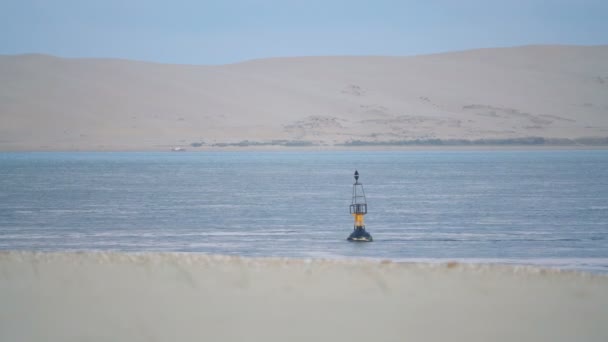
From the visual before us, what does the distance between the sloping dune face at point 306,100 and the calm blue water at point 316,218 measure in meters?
71.5

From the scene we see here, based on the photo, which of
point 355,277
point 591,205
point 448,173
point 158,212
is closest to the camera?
point 355,277

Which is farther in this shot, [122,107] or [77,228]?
[122,107]

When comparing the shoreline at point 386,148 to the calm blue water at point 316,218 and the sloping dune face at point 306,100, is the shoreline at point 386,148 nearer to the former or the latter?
the sloping dune face at point 306,100

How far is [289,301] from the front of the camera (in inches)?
371

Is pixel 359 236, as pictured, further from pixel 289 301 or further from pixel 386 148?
pixel 386 148

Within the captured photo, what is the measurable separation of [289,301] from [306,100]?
449 ft

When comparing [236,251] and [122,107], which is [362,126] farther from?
[236,251]

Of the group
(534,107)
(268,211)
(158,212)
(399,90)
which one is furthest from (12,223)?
(399,90)

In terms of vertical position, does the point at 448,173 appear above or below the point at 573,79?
below

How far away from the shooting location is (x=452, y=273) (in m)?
10.5

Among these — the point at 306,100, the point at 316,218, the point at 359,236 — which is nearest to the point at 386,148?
the point at 306,100

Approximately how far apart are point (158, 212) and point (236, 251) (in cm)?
1182

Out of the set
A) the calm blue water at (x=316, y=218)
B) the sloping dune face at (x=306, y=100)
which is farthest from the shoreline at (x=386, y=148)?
the calm blue water at (x=316, y=218)

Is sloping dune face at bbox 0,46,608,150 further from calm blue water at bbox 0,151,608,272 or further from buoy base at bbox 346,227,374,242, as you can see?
buoy base at bbox 346,227,374,242
